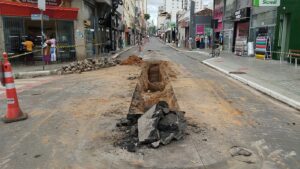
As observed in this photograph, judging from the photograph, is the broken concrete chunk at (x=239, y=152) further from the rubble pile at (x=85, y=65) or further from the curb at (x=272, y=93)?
the rubble pile at (x=85, y=65)

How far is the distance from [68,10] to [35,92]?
12587 mm

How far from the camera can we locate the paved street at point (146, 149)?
464 centimetres

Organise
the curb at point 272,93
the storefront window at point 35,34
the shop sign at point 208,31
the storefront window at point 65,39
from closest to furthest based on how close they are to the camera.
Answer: the curb at point 272,93 → the storefront window at point 35,34 → the storefront window at point 65,39 → the shop sign at point 208,31

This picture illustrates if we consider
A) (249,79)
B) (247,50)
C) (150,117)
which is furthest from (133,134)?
(247,50)

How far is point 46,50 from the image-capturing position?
19.8 m

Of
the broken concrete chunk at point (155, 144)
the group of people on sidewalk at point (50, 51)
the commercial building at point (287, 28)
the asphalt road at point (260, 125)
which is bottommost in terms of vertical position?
the asphalt road at point (260, 125)

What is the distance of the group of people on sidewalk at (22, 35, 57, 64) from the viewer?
19.4 m

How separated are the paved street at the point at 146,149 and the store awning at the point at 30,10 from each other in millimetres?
10250

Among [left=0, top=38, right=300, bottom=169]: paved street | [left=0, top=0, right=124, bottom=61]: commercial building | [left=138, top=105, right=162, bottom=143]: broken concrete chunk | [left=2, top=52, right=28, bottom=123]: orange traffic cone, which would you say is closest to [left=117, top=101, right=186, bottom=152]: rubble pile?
[left=138, top=105, right=162, bottom=143]: broken concrete chunk

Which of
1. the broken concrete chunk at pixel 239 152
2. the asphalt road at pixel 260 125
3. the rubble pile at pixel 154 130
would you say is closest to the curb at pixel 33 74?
the asphalt road at pixel 260 125

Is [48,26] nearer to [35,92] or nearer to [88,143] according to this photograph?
[35,92]

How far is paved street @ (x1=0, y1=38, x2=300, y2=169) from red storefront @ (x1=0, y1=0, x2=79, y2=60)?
10271 mm

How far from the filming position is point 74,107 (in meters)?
8.05

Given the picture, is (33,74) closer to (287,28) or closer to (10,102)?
(10,102)
